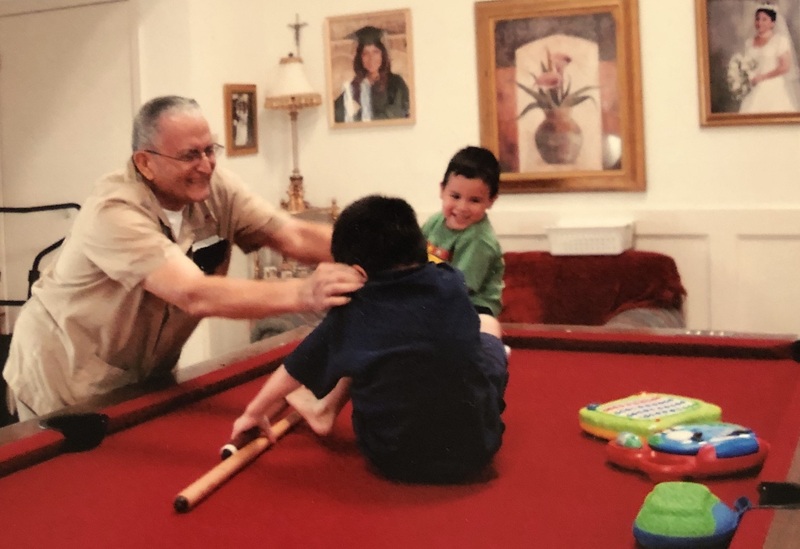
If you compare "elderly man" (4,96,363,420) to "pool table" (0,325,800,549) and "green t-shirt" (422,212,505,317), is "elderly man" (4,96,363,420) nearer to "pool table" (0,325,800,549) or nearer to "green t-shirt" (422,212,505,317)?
"pool table" (0,325,800,549)

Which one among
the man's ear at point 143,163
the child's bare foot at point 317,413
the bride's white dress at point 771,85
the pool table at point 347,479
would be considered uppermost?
the bride's white dress at point 771,85

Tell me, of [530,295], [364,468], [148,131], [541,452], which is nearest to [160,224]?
[148,131]

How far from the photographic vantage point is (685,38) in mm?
4391

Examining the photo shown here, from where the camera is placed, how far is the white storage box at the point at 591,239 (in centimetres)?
432

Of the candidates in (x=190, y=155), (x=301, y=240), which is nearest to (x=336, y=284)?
(x=190, y=155)

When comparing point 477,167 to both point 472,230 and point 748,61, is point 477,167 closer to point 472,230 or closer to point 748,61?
point 472,230

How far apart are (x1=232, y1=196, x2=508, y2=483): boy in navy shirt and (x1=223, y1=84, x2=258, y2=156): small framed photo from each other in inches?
130

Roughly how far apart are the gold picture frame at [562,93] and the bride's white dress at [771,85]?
521 mm

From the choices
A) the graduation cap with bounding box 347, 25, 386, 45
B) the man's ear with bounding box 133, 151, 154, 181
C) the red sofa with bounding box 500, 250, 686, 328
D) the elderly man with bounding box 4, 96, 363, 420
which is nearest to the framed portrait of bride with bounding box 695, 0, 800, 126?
the red sofa with bounding box 500, 250, 686, 328

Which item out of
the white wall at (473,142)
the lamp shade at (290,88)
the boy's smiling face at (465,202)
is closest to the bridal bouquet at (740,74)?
the white wall at (473,142)

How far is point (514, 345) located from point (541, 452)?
974 millimetres

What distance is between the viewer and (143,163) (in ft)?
7.60

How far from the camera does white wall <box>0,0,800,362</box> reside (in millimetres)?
4332

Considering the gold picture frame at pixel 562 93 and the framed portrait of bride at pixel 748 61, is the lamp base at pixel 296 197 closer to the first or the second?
the gold picture frame at pixel 562 93
